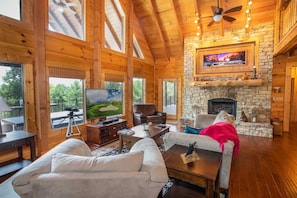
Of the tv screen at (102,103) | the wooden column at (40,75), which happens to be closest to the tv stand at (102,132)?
the tv screen at (102,103)

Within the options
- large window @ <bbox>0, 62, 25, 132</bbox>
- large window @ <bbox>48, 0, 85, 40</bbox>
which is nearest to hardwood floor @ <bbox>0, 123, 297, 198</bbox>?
large window @ <bbox>0, 62, 25, 132</bbox>

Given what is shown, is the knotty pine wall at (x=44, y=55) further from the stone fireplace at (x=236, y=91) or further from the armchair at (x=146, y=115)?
the stone fireplace at (x=236, y=91)

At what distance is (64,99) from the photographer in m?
4.21

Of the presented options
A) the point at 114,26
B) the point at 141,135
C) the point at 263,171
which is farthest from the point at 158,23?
the point at 263,171

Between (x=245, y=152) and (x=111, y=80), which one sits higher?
(x=111, y=80)

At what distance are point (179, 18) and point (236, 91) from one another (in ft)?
11.5

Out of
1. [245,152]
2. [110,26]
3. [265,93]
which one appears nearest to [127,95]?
[110,26]

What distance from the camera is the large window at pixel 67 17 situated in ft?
12.6

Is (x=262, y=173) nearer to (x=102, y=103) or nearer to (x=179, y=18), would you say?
(x=102, y=103)

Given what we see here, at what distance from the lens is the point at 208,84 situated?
20.0 ft

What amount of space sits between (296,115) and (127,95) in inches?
300

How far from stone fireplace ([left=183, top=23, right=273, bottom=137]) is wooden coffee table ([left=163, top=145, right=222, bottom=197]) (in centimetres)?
421

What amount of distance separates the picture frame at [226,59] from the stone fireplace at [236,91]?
0.15m

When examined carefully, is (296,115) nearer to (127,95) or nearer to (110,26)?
(127,95)
